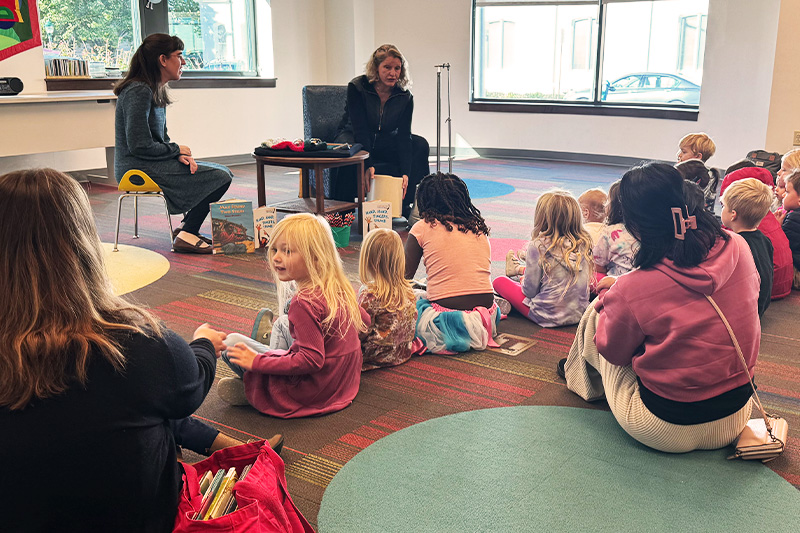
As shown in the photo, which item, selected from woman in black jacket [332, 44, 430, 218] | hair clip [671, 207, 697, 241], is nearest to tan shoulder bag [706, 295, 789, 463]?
hair clip [671, 207, 697, 241]

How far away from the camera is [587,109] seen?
9.27 meters

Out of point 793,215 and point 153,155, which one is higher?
point 153,155

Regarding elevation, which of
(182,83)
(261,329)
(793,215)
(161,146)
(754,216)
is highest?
(182,83)

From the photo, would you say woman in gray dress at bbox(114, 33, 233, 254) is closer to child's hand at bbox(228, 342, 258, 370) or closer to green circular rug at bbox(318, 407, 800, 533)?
child's hand at bbox(228, 342, 258, 370)

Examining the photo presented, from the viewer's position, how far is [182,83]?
27.2ft

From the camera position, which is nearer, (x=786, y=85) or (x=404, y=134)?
(x=404, y=134)

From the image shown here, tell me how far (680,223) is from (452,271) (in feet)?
4.30

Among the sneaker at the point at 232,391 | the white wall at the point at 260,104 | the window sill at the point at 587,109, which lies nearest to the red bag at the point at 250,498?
the sneaker at the point at 232,391

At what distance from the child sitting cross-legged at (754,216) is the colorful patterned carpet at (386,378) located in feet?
0.91

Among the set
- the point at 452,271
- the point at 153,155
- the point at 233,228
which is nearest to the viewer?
the point at 452,271

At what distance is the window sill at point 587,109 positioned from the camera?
8.52m

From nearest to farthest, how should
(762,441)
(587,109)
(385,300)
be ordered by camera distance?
(762,441) → (385,300) → (587,109)

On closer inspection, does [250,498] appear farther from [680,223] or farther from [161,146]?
[161,146]

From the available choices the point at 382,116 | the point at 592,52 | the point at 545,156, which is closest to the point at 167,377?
the point at 382,116
